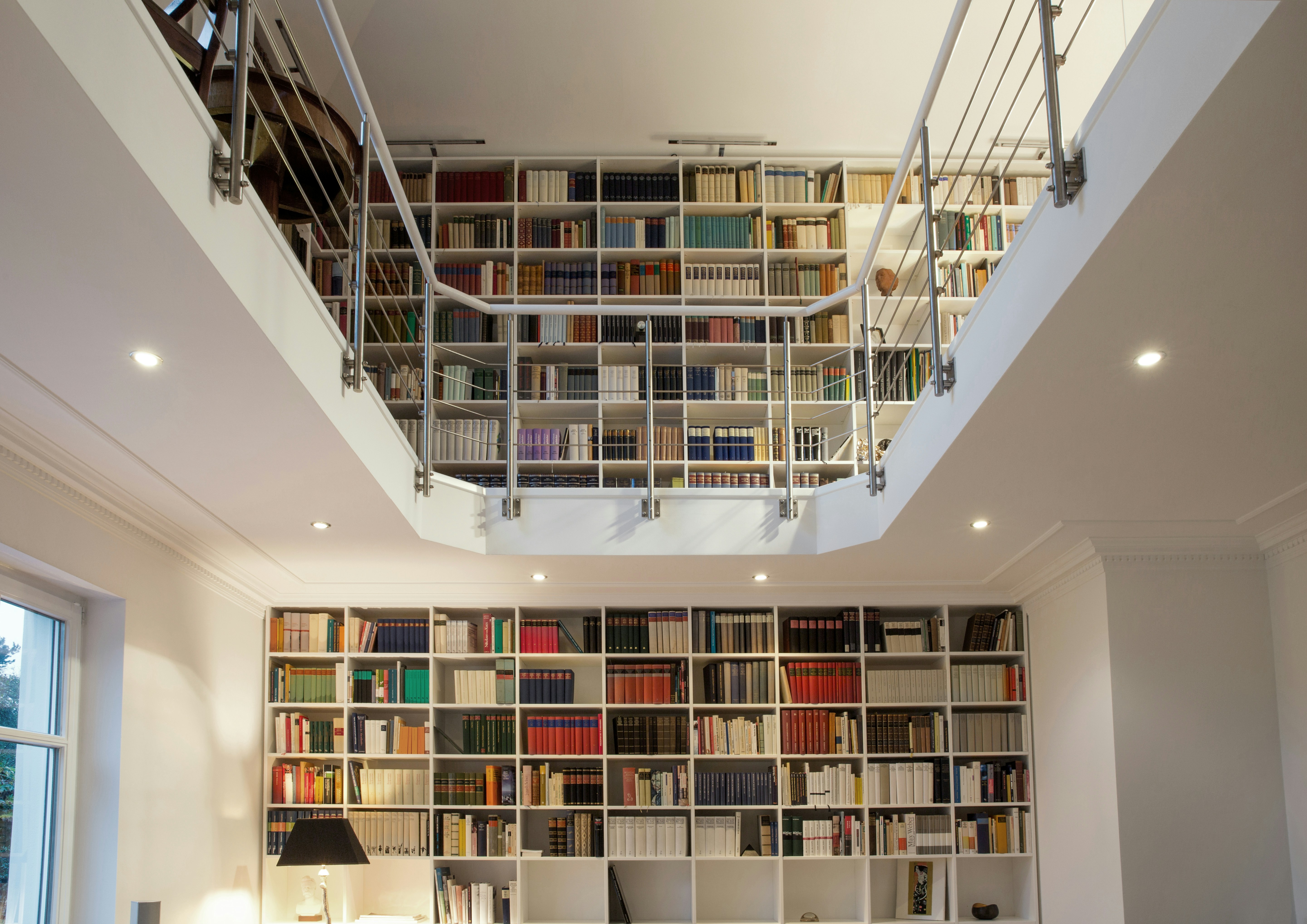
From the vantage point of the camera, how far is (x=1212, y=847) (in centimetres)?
477

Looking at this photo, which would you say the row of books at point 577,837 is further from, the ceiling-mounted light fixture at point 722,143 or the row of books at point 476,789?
the ceiling-mounted light fixture at point 722,143

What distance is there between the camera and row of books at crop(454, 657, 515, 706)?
5.92 m

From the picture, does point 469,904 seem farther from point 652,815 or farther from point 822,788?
point 822,788

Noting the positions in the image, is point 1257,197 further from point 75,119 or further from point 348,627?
point 348,627

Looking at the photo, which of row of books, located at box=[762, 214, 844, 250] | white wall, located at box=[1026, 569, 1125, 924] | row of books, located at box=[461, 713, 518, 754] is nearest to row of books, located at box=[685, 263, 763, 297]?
row of books, located at box=[762, 214, 844, 250]

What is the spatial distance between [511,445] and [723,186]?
2.41 m

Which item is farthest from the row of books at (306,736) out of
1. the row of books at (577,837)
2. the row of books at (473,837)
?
the row of books at (577,837)

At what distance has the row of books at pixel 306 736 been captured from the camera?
5.85 metres

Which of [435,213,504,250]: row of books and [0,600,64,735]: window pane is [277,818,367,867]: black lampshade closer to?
[0,600,64,735]: window pane

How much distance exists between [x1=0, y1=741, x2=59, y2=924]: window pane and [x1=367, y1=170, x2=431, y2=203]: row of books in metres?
3.43

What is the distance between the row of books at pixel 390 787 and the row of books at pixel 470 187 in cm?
314

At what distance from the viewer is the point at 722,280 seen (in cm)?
631

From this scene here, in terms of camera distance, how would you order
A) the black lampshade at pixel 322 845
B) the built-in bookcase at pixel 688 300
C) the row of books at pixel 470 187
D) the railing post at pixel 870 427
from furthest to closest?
the row of books at pixel 470 187, the built-in bookcase at pixel 688 300, the black lampshade at pixel 322 845, the railing post at pixel 870 427

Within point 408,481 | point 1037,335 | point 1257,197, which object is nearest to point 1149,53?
point 1257,197
